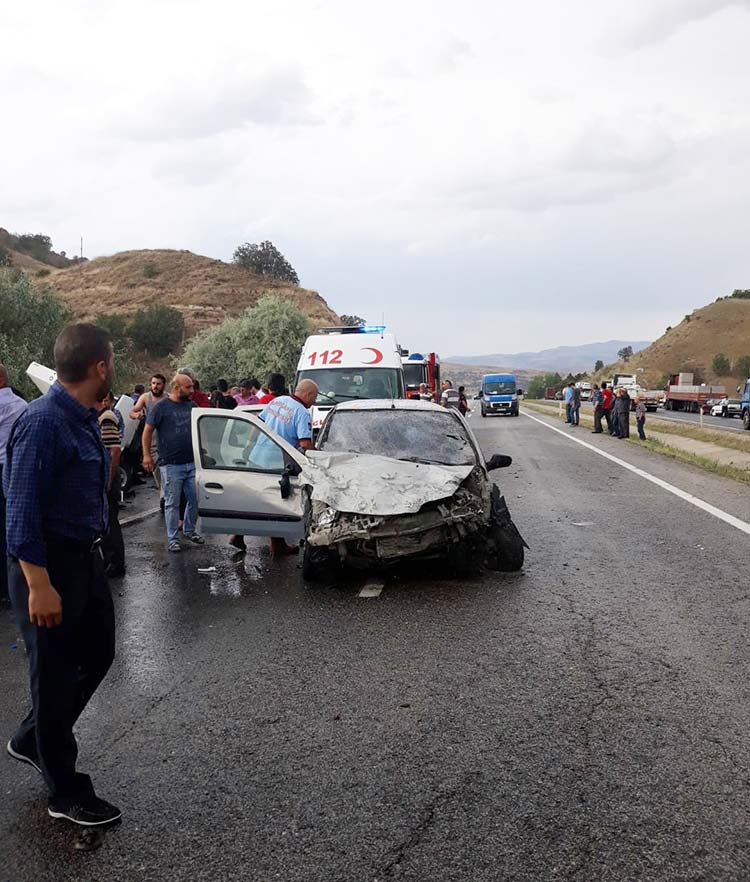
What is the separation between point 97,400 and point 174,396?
5.58 m

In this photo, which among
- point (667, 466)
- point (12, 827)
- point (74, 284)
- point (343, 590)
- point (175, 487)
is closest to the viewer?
point (12, 827)

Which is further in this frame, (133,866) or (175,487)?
(175,487)

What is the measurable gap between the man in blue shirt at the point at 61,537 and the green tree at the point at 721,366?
121698mm

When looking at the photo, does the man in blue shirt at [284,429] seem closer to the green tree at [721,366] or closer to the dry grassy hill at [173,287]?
the dry grassy hill at [173,287]

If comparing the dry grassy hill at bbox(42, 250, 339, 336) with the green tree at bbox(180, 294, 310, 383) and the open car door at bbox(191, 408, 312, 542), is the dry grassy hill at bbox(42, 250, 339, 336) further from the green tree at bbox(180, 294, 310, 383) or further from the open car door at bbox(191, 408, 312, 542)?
the open car door at bbox(191, 408, 312, 542)

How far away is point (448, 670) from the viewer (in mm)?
4961

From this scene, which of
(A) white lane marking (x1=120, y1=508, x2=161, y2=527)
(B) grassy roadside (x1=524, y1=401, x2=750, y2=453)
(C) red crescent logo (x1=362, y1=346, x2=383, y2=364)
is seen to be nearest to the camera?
(A) white lane marking (x1=120, y1=508, x2=161, y2=527)

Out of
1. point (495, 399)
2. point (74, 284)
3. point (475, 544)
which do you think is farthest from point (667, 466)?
point (74, 284)

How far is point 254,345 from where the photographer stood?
62.0 m

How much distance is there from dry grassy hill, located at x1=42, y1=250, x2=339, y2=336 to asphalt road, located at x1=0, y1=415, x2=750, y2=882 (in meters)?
82.2

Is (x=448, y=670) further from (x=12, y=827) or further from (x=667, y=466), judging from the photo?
(x=667, y=466)

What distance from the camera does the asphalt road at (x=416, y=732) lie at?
299cm

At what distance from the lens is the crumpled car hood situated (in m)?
6.81

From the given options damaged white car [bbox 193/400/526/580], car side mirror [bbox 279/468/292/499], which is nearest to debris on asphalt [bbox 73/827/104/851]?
damaged white car [bbox 193/400/526/580]
